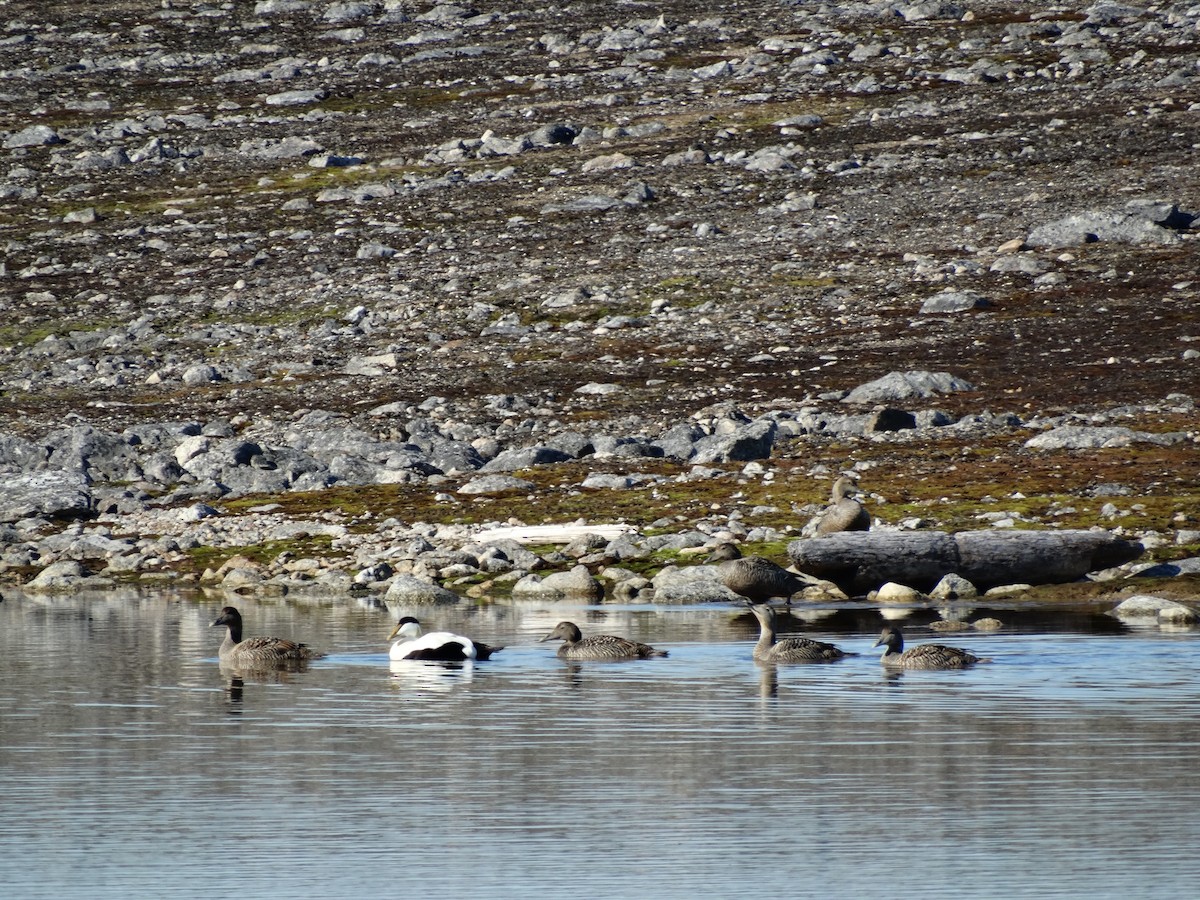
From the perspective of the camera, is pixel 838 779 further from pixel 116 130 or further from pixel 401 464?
pixel 116 130

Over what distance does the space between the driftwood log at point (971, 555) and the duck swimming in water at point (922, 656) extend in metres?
8.12

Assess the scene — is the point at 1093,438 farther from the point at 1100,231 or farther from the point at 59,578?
A: the point at 1100,231

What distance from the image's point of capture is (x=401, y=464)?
4625 centimetres

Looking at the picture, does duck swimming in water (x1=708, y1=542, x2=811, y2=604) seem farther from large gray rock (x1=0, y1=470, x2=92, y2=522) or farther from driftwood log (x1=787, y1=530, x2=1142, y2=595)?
large gray rock (x1=0, y1=470, x2=92, y2=522)

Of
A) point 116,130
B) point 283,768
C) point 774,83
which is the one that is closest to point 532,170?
point 774,83

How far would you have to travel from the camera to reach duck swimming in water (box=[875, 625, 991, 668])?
22.7 meters

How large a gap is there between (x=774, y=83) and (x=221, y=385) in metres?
40.5

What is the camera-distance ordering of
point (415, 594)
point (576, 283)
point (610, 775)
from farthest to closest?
point (576, 283)
point (415, 594)
point (610, 775)

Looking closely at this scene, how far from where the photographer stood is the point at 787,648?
920 inches

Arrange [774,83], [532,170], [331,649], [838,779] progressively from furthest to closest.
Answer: [774,83]
[532,170]
[331,649]
[838,779]

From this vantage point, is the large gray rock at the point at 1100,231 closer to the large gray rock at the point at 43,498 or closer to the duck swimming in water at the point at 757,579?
the large gray rock at the point at 43,498

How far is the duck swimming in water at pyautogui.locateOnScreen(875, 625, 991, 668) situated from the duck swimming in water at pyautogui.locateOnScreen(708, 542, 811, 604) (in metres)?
7.88

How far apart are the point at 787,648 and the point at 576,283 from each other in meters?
48.4

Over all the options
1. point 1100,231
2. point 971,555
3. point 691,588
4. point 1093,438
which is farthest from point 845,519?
point 1100,231
